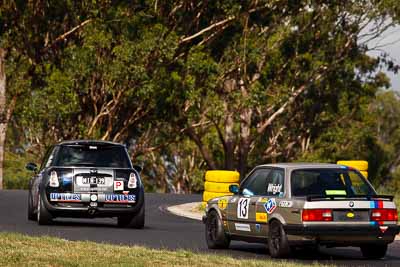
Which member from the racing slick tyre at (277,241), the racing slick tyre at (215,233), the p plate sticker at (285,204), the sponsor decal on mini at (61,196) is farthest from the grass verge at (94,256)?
the sponsor decal on mini at (61,196)

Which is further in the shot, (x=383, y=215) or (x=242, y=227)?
(x=242, y=227)

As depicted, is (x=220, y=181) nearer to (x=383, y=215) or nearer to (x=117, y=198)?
(x=117, y=198)

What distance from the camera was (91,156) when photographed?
21.8m

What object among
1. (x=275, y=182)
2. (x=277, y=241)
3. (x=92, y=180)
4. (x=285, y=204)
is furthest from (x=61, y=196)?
(x=285, y=204)

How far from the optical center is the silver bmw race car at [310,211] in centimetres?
1517

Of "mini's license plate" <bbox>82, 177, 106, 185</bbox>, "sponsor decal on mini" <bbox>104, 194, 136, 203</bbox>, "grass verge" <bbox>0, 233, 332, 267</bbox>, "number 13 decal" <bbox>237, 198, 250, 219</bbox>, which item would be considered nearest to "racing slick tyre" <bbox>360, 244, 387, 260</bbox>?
"grass verge" <bbox>0, 233, 332, 267</bbox>

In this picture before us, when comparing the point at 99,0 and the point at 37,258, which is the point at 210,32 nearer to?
the point at 99,0

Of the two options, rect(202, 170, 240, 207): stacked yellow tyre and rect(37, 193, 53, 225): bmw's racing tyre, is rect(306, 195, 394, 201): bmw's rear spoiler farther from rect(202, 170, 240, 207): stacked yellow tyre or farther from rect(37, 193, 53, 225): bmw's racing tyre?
rect(202, 170, 240, 207): stacked yellow tyre

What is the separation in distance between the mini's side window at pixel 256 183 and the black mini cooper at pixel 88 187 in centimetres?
472

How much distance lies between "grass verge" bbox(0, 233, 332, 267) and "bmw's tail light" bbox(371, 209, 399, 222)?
4.21 ft

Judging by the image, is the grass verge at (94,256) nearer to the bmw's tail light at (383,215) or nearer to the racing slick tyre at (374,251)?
the bmw's tail light at (383,215)

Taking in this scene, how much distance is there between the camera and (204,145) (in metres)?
68.6

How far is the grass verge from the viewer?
13352 mm

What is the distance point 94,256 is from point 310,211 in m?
2.84
